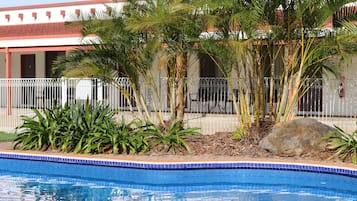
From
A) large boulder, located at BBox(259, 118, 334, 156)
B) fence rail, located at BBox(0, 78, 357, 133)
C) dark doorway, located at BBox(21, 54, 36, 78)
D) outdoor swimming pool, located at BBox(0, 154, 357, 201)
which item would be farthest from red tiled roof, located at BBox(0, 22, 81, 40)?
large boulder, located at BBox(259, 118, 334, 156)

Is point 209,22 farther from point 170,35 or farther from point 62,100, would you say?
point 62,100

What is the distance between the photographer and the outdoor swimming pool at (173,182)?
987cm

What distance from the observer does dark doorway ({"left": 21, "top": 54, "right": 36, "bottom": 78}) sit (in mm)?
25688

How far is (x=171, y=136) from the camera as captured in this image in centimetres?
1276

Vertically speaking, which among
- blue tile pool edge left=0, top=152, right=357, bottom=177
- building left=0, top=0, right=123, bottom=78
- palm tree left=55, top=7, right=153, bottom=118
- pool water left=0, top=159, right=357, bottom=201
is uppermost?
building left=0, top=0, right=123, bottom=78

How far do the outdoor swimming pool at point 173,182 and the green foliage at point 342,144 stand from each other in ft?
3.55

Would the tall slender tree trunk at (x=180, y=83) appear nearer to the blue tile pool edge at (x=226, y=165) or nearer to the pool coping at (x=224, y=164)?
the pool coping at (x=224, y=164)

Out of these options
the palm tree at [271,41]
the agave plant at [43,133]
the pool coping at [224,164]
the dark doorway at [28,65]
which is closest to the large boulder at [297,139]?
the pool coping at [224,164]

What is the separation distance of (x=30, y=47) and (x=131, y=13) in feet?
30.5

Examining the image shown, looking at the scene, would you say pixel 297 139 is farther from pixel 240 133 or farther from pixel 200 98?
pixel 200 98

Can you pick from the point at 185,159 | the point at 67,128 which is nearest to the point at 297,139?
the point at 185,159

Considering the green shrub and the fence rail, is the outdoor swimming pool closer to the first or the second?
the green shrub

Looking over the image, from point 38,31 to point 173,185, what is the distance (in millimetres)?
14303

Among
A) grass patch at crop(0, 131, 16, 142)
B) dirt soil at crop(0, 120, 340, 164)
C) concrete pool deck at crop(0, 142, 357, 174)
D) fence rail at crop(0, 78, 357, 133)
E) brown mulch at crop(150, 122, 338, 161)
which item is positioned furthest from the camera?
grass patch at crop(0, 131, 16, 142)
